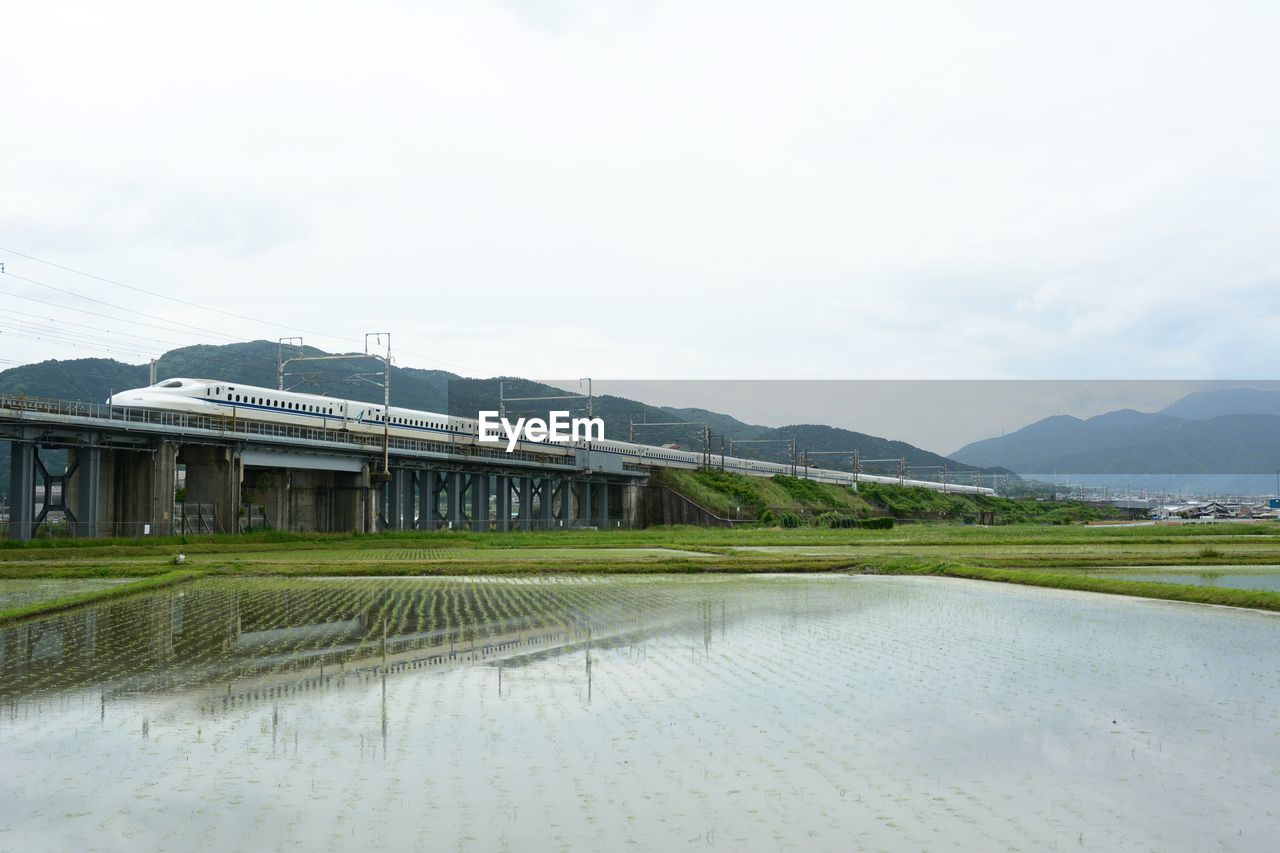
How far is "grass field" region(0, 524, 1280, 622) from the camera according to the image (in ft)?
92.5

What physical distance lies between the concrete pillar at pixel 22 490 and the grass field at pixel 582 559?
2.64 meters

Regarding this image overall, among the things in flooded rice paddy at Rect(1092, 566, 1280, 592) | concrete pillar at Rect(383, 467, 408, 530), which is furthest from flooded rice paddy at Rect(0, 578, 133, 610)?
concrete pillar at Rect(383, 467, 408, 530)

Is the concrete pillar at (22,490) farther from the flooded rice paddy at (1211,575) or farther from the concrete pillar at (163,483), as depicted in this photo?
the flooded rice paddy at (1211,575)

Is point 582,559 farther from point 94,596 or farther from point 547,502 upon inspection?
point 547,502

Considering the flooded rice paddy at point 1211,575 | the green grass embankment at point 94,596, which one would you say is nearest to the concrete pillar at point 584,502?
the green grass embankment at point 94,596

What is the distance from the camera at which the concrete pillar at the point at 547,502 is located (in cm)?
8469

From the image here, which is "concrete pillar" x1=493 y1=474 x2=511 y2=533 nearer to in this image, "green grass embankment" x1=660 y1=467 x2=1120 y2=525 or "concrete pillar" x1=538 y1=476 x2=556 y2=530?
"concrete pillar" x1=538 y1=476 x2=556 y2=530

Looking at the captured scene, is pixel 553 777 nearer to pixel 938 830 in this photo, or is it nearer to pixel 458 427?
pixel 938 830

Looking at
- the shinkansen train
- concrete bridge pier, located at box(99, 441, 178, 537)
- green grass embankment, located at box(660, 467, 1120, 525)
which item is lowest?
green grass embankment, located at box(660, 467, 1120, 525)

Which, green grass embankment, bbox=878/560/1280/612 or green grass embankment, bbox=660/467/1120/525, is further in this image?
green grass embankment, bbox=660/467/1120/525

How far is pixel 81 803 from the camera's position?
7.70m

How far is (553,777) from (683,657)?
6744 millimetres

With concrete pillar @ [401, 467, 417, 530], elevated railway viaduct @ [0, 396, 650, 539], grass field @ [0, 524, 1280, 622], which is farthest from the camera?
concrete pillar @ [401, 467, 417, 530]

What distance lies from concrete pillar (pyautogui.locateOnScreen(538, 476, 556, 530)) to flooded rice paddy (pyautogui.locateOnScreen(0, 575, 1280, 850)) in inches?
2585
